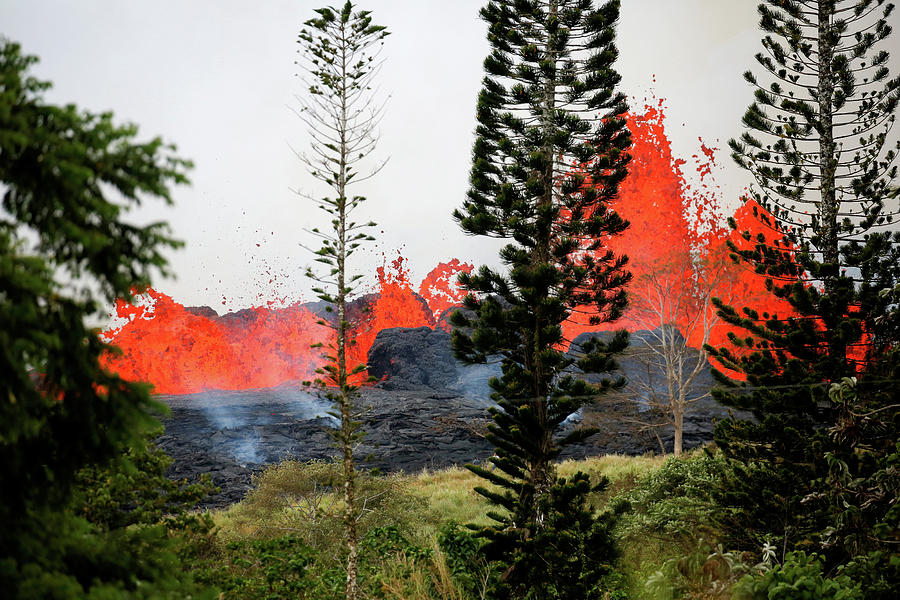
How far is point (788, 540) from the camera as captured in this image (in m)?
8.73

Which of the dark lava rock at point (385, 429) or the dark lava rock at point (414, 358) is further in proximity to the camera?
the dark lava rock at point (414, 358)

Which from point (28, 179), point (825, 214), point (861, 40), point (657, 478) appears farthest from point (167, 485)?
point (861, 40)

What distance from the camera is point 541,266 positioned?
30.0 feet

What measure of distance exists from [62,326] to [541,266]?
7.47 m

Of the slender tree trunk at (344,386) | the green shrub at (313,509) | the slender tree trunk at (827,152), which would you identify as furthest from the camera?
the green shrub at (313,509)

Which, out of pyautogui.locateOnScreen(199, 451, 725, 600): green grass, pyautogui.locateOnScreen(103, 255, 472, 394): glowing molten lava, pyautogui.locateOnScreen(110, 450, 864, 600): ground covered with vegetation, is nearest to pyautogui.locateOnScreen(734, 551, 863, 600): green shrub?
pyautogui.locateOnScreen(110, 450, 864, 600): ground covered with vegetation

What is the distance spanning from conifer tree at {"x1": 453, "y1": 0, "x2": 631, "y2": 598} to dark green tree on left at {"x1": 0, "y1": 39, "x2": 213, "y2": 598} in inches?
276

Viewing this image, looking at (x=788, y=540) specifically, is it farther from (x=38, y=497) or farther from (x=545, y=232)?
(x=38, y=497)

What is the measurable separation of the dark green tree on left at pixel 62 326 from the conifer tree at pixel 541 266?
23.0 ft

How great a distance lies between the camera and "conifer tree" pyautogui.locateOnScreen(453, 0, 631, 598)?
29.5 ft

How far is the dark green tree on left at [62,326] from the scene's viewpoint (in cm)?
213

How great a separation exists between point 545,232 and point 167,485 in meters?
6.40

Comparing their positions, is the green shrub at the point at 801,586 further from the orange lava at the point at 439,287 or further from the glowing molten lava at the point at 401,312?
the orange lava at the point at 439,287

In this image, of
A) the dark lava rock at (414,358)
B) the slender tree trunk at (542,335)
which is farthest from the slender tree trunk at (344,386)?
the dark lava rock at (414,358)
